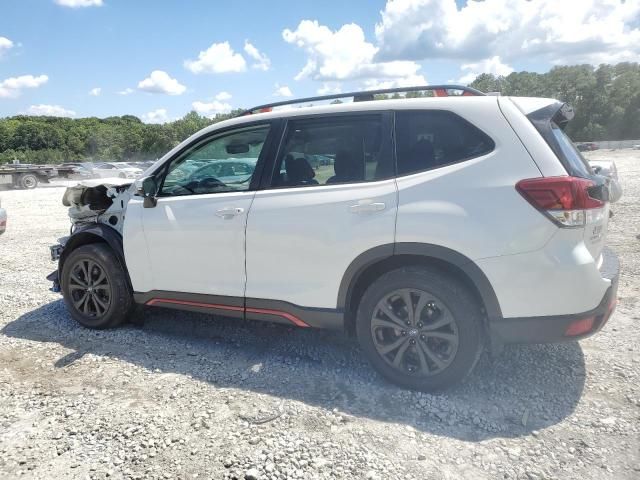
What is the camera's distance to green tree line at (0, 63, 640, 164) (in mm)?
87500

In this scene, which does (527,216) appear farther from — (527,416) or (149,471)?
(149,471)

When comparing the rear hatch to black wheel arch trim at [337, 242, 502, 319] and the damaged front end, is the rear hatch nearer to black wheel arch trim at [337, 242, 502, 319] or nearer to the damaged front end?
black wheel arch trim at [337, 242, 502, 319]

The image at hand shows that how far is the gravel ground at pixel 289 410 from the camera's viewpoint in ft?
8.48

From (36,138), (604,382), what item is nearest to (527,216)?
(604,382)

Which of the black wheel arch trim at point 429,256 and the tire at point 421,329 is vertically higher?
the black wheel arch trim at point 429,256

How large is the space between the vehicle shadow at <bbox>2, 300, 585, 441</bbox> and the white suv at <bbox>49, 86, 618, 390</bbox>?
0.78ft

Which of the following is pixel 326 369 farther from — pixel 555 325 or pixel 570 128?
pixel 570 128

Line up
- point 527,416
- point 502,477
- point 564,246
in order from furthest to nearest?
point 527,416 < point 564,246 < point 502,477

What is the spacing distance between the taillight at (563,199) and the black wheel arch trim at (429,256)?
53cm

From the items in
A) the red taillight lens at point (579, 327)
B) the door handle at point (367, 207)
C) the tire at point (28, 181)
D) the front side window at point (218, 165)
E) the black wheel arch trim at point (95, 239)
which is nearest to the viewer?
the red taillight lens at point (579, 327)

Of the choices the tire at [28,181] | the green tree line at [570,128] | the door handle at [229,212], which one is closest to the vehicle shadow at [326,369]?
the door handle at [229,212]

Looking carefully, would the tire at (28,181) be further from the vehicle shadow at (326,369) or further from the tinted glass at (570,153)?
the tinted glass at (570,153)

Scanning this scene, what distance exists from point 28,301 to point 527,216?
5.42 metres

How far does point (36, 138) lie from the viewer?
9775 cm
